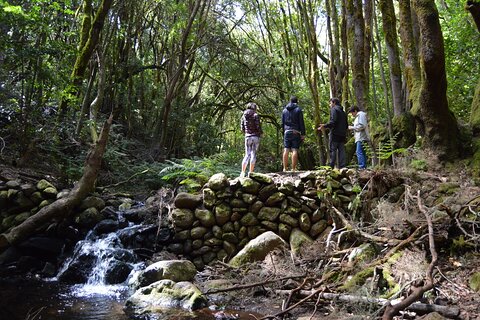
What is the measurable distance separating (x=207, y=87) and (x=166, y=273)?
1693 cm

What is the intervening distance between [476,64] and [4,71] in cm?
1372

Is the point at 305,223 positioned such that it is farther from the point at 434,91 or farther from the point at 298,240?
the point at 434,91

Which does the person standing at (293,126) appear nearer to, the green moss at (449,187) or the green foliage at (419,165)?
the green foliage at (419,165)

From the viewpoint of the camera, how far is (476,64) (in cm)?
1282

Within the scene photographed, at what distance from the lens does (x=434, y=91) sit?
24.0ft

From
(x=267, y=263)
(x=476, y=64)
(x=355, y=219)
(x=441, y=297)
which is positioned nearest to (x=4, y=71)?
(x=267, y=263)

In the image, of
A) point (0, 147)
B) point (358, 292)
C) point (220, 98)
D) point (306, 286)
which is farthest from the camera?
point (220, 98)

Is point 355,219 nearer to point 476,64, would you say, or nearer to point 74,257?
point 74,257

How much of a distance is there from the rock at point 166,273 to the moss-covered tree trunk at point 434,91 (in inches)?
195

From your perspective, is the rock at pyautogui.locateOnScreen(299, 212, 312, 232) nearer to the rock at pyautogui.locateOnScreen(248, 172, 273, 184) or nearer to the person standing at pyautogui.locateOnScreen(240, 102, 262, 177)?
the rock at pyautogui.locateOnScreen(248, 172, 273, 184)

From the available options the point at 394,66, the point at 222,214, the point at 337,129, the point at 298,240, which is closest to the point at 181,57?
the point at 337,129

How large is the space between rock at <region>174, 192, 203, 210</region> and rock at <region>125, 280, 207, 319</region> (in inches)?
102

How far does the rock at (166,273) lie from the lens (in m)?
6.79

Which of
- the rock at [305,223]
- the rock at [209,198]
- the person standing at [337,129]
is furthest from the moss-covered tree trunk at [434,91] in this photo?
the rock at [209,198]
